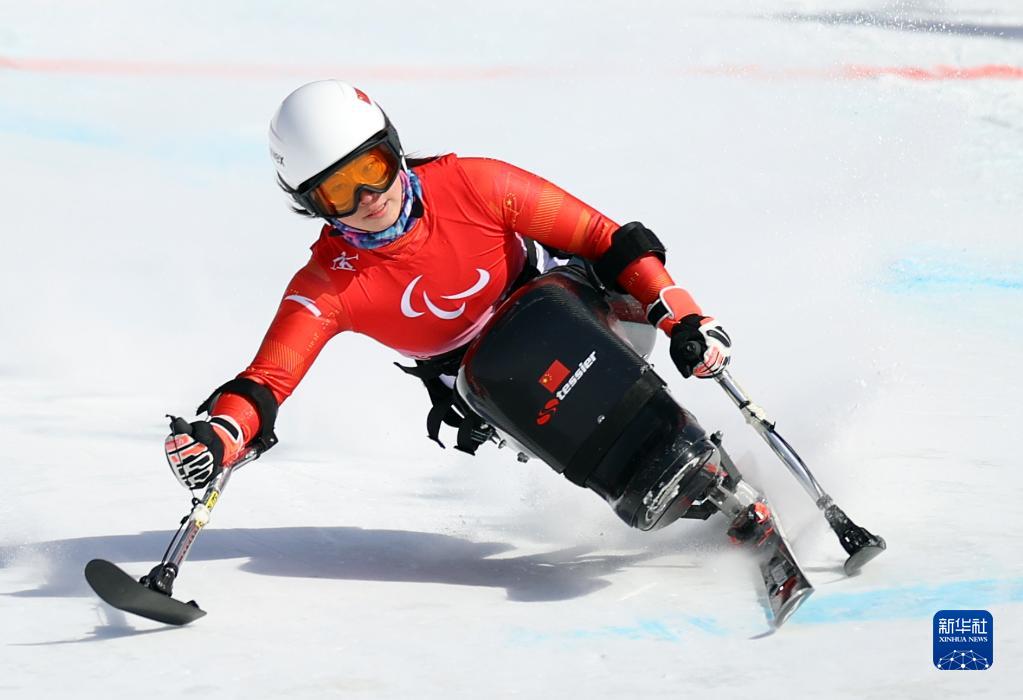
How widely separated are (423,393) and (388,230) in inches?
113

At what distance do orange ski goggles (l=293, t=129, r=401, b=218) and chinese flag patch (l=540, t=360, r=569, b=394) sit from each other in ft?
2.44

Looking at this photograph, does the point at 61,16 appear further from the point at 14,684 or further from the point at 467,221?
the point at 14,684

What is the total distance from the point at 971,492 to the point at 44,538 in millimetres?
3281

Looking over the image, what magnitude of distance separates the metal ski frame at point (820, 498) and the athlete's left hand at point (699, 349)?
0.09m

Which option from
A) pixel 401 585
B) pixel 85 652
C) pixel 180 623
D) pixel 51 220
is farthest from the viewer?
pixel 51 220

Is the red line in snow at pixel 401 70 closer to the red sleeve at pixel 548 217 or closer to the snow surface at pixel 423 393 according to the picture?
the snow surface at pixel 423 393

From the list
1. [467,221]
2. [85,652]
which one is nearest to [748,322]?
[467,221]

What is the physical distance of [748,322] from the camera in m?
6.88

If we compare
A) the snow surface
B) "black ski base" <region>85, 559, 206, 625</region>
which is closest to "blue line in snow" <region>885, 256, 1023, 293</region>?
the snow surface

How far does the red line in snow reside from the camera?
12.5 metres

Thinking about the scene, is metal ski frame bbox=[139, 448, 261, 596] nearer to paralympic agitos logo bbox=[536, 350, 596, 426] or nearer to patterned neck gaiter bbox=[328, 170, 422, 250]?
patterned neck gaiter bbox=[328, 170, 422, 250]

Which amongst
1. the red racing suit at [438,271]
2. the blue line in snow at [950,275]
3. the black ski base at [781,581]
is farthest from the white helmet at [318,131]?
the blue line in snow at [950,275]

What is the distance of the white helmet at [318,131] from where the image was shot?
3699 mm

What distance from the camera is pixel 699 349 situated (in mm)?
3820
